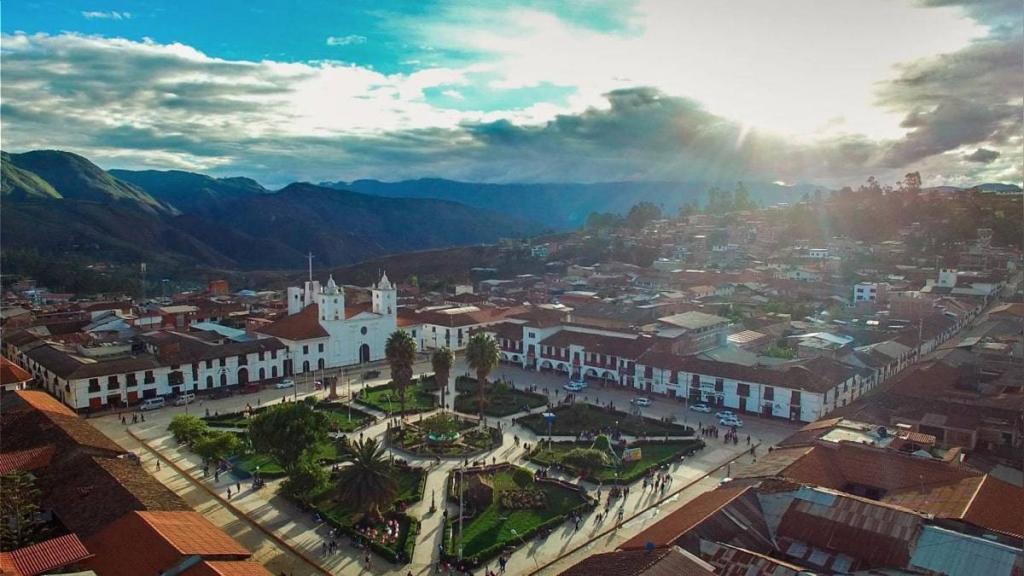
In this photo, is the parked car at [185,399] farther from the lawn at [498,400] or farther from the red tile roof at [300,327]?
the lawn at [498,400]

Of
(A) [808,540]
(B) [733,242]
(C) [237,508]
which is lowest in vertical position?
(C) [237,508]

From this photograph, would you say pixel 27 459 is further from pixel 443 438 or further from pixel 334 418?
pixel 443 438

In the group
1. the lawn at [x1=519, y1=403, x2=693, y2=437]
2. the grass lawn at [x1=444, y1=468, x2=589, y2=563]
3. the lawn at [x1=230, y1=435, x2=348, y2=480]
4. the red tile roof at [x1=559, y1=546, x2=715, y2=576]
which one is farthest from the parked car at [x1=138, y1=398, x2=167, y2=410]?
the red tile roof at [x1=559, y1=546, x2=715, y2=576]

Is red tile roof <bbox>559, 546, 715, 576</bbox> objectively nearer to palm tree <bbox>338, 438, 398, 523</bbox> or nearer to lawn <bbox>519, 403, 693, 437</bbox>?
palm tree <bbox>338, 438, 398, 523</bbox>

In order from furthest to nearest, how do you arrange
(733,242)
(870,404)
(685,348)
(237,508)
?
1. (733,242)
2. (685,348)
3. (870,404)
4. (237,508)

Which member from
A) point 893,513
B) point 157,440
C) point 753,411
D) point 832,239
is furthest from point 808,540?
point 832,239

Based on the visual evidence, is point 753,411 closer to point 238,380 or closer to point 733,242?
point 238,380

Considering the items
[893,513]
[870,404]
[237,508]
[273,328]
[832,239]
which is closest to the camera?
[893,513]

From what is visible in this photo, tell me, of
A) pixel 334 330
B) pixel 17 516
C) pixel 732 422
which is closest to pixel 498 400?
pixel 732 422
